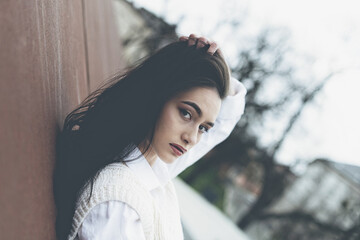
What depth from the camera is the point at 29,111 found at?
75cm

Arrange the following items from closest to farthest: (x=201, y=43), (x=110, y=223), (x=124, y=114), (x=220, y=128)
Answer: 1. (x=110, y=223)
2. (x=124, y=114)
3. (x=201, y=43)
4. (x=220, y=128)

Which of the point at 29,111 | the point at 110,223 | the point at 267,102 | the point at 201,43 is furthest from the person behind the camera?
the point at 267,102

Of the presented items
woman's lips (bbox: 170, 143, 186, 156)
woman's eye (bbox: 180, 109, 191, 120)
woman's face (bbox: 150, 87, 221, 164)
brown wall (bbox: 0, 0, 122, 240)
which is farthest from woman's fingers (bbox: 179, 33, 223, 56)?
brown wall (bbox: 0, 0, 122, 240)

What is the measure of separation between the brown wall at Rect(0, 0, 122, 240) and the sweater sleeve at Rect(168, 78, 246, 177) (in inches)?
34.3

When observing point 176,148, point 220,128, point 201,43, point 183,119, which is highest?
point 201,43

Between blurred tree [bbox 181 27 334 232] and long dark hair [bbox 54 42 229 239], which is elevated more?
long dark hair [bbox 54 42 229 239]

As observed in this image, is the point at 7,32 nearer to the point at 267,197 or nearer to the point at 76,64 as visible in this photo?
the point at 76,64

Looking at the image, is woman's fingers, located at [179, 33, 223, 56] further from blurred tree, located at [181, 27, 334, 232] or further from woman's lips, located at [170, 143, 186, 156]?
blurred tree, located at [181, 27, 334, 232]

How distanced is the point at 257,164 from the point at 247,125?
5.79 ft

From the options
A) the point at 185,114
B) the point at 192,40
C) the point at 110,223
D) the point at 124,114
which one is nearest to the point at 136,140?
the point at 124,114

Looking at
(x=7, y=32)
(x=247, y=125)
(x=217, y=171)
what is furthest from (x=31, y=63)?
(x=217, y=171)

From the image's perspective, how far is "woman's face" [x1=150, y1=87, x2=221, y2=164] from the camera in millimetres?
1273

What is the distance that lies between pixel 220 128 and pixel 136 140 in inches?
30.3

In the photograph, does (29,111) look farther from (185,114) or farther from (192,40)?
(192,40)
